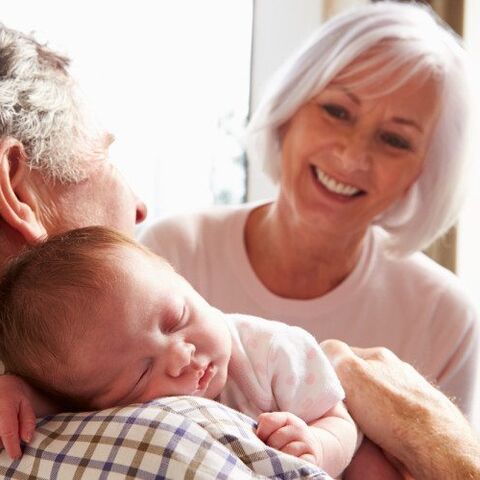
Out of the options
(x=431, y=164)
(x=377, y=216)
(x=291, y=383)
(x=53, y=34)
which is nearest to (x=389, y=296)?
(x=377, y=216)

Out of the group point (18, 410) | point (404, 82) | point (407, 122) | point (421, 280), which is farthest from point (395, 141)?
point (18, 410)

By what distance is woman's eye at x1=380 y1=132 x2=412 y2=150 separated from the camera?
8.69 ft

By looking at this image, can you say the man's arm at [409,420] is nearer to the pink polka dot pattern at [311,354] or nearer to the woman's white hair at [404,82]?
the pink polka dot pattern at [311,354]

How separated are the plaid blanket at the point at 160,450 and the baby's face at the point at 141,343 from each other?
11 centimetres

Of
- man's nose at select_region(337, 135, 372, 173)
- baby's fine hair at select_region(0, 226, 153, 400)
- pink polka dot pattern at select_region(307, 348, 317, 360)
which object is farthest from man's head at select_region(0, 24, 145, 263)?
man's nose at select_region(337, 135, 372, 173)

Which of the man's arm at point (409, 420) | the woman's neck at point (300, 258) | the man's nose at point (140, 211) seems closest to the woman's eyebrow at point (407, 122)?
the woman's neck at point (300, 258)

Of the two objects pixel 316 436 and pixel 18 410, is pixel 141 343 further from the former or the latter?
pixel 316 436

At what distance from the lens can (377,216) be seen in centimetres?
282

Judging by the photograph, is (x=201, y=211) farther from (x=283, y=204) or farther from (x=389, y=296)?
(x=389, y=296)

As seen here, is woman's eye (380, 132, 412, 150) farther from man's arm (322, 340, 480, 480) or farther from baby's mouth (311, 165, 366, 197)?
man's arm (322, 340, 480, 480)

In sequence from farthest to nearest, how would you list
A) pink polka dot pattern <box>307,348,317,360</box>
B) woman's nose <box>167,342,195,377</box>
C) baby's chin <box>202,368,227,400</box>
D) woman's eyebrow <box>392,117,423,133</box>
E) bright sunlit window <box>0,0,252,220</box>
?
bright sunlit window <box>0,0,252,220</box>, woman's eyebrow <box>392,117,423,133</box>, pink polka dot pattern <box>307,348,317,360</box>, baby's chin <box>202,368,227,400</box>, woman's nose <box>167,342,195,377</box>

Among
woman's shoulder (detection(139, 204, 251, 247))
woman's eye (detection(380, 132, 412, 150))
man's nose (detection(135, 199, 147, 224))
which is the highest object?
man's nose (detection(135, 199, 147, 224))

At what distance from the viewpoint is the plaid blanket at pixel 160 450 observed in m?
0.87

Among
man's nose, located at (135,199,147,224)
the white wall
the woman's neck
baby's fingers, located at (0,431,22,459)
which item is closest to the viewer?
baby's fingers, located at (0,431,22,459)
